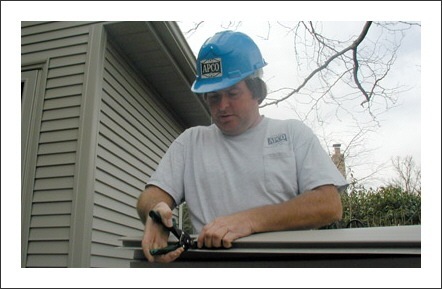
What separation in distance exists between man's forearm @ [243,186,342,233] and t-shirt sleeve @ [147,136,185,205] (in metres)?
0.29

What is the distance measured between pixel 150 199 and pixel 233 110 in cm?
38

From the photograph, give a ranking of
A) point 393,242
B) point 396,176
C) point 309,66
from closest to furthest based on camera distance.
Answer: point 393,242, point 396,176, point 309,66

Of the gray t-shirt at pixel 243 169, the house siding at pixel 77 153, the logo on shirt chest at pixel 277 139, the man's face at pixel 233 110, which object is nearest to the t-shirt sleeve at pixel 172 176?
the gray t-shirt at pixel 243 169

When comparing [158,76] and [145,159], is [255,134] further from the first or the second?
[158,76]

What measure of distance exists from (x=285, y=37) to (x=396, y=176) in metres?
0.89

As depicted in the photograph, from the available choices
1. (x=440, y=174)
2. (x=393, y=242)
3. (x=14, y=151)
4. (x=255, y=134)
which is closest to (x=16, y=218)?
(x=14, y=151)

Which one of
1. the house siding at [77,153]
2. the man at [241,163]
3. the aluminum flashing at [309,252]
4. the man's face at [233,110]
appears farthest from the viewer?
the house siding at [77,153]

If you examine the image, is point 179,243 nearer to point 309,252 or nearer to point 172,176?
point 309,252

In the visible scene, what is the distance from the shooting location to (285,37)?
2092mm

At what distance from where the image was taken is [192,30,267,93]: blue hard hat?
1145 millimetres

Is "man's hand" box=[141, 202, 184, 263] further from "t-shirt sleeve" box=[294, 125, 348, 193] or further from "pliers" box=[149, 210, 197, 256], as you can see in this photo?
"t-shirt sleeve" box=[294, 125, 348, 193]

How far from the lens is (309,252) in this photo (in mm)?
752

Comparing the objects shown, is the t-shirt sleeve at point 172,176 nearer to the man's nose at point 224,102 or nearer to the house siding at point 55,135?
the man's nose at point 224,102

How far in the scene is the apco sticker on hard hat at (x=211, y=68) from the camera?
1.15 metres
